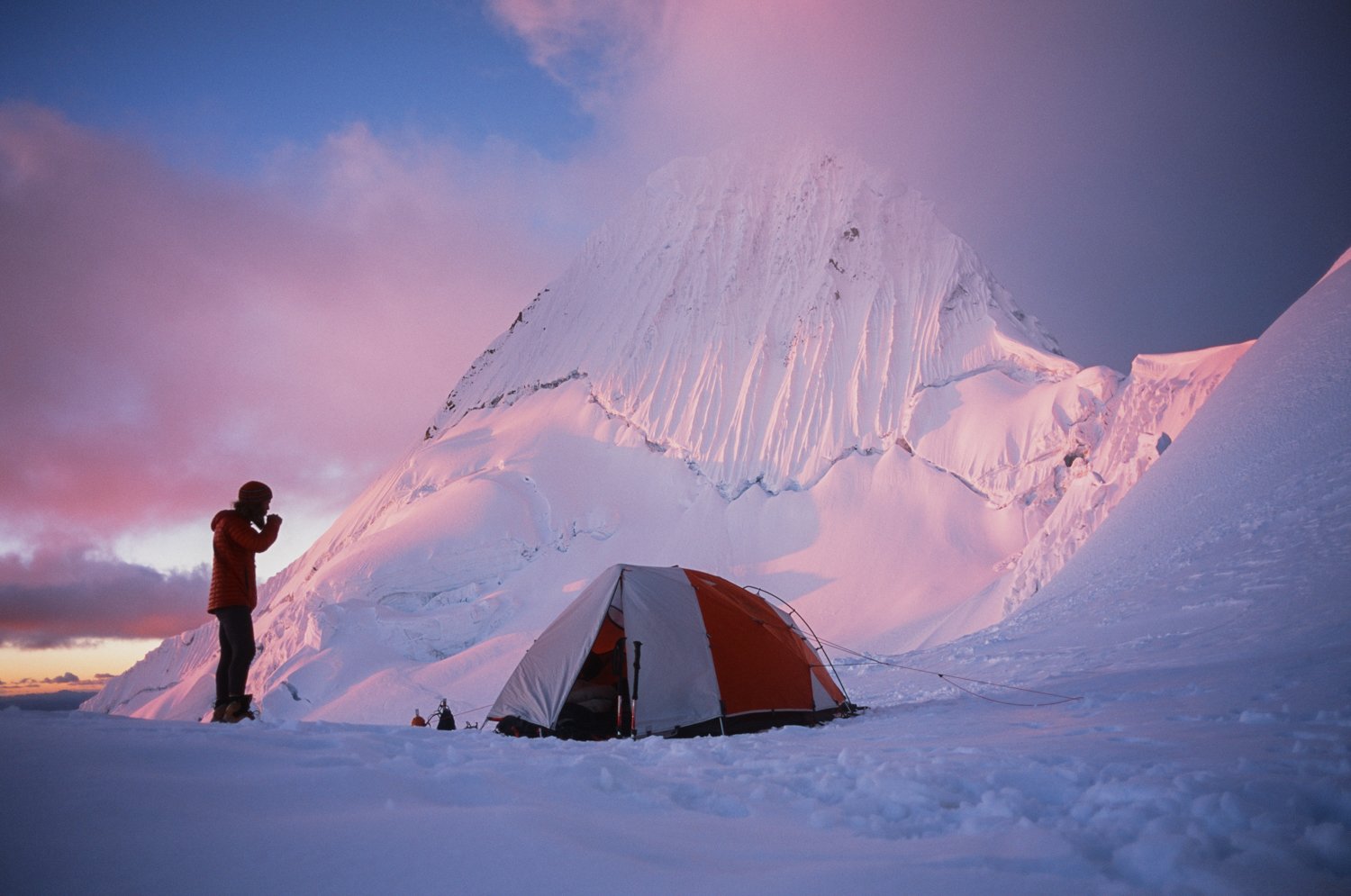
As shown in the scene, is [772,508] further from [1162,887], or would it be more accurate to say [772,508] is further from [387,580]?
[1162,887]

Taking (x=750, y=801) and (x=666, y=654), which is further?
(x=666, y=654)

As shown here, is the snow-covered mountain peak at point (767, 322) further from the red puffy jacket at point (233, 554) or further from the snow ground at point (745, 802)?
the red puffy jacket at point (233, 554)

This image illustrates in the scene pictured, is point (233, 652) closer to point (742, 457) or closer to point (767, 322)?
point (742, 457)

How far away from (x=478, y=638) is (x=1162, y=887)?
28.4 metres

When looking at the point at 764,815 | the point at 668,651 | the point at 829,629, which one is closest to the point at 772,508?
the point at 829,629

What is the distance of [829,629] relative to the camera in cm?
2467

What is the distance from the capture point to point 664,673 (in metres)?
7.05

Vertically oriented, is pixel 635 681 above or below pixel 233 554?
below

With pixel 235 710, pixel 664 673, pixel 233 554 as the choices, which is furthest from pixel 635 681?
pixel 233 554

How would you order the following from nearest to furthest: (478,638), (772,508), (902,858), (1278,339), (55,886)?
(55,886) < (902,858) < (1278,339) < (478,638) < (772,508)

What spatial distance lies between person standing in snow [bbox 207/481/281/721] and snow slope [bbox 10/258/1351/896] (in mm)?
1375

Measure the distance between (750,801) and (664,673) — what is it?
439cm

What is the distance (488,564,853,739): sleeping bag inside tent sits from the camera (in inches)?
273

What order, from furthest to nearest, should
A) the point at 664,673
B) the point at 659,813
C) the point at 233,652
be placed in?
the point at 664,673
the point at 233,652
the point at 659,813
